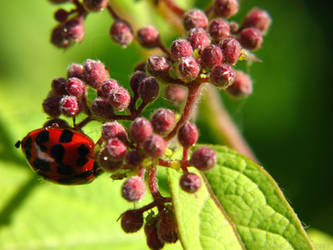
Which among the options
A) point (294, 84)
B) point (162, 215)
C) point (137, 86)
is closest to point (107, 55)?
point (294, 84)

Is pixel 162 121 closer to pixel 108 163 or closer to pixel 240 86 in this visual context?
pixel 108 163

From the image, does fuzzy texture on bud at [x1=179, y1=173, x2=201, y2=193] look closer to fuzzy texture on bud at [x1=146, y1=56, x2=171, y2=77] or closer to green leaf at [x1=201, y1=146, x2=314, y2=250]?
green leaf at [x1=201, y1=146, x2=314, y2=250]

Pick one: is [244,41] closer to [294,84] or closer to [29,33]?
[294,84]

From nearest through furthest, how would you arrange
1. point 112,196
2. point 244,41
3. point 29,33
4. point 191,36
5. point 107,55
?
point 191,36 < point 244,41 < point 112,196 < point 107,55 < point 29,33

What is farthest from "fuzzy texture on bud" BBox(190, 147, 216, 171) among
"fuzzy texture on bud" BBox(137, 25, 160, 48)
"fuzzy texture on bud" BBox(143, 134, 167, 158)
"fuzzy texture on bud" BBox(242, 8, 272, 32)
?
"fuzzy texture on bud" BBox(242, 8, 272, 32)

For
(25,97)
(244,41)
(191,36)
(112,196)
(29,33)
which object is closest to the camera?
(191,36)

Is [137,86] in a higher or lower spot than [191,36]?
lower

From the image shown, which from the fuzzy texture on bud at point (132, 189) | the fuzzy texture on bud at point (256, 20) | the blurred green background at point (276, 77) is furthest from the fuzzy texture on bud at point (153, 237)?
the blurred green background at point (276, 77)

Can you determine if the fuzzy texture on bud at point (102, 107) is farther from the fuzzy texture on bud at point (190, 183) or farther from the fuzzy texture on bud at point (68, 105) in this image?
the fuzzy texture on bud at point (190, 183)
